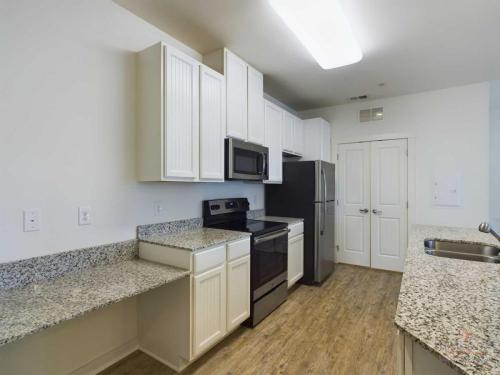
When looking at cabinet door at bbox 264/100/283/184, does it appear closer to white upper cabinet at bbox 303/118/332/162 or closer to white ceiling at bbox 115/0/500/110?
white ceiling at bbox 115/0/500/110

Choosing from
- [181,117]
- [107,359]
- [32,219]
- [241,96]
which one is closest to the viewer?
[32,219]

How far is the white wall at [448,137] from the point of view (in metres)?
3.53

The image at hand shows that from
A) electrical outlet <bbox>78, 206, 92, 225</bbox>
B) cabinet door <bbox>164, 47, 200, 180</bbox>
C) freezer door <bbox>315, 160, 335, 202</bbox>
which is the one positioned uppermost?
cabinet door <bbox>164, 47, 200, 180</bbox>

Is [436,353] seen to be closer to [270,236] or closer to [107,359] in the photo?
[270,236]

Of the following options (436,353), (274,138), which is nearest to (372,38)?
(274,138)

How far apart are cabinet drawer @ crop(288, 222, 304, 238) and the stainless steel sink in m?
1.36

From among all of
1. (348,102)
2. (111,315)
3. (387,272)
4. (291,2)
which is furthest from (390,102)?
(111,315)

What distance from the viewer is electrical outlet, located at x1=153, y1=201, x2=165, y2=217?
2.32 meters

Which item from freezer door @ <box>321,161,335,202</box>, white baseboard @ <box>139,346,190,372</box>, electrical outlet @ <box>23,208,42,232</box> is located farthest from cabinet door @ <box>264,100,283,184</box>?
electrical outlet @ <box>23,208,42,232</box>

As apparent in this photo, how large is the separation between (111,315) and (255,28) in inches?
101

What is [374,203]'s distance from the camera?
4.23 metres

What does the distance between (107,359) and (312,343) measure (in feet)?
5.28

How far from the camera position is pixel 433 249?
2359 millimetres

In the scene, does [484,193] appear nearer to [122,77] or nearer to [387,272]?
[387,272]
